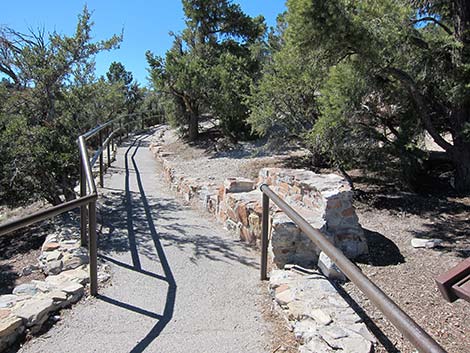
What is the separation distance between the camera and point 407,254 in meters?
4.02

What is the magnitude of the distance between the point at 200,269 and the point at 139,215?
200 cm

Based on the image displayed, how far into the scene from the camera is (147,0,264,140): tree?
1122 centimetres

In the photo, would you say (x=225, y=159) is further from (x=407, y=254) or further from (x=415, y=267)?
(x=415, y=267)

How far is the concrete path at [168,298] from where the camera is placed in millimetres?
2260

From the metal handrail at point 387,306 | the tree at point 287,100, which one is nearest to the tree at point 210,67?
the tree at point 287,100

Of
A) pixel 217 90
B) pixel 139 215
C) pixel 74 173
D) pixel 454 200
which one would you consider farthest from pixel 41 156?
pixel 217 90

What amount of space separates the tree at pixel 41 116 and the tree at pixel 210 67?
17.5ft

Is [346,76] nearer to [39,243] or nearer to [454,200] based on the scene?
[454,200]

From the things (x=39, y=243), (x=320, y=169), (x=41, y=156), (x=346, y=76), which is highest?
(x=346, y=76)

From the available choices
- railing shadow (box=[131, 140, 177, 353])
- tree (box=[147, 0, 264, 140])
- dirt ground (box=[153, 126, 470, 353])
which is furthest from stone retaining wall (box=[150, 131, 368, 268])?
tree (box=[147, 0, 264, 140])

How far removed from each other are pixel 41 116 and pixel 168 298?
158 inches

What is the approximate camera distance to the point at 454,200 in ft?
20.0

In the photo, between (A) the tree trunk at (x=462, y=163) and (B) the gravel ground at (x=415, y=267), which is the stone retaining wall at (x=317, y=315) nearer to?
(B) the gravel ground at (x=415, y=267)

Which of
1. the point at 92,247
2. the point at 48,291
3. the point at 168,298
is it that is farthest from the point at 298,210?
the point at 48,291
